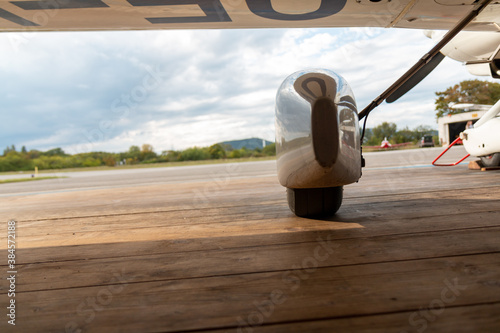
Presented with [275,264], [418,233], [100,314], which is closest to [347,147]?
[418,233]

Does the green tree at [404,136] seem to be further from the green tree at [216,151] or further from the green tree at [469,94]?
the green tree at [216,151]

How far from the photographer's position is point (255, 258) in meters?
1.17

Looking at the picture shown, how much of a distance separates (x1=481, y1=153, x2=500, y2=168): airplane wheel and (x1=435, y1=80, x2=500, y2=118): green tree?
27.2 meters

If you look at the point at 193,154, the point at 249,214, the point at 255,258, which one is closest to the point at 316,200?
the point at 249,214

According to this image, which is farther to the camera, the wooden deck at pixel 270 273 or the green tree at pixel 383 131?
the green tree at pixel 383 131

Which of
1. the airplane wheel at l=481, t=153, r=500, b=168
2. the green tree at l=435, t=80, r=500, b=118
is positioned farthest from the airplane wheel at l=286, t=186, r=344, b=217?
the green tree at l=435, t=80, r=500, b=118

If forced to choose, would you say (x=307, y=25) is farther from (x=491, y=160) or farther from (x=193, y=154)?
(x=193, y=154)

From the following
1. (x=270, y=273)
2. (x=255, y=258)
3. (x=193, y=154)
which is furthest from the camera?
(x=193, y=154)

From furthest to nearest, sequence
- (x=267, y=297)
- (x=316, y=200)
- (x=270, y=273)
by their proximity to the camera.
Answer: (x=316, y=200) < (x=270, y=273) < (x=267, y=297)

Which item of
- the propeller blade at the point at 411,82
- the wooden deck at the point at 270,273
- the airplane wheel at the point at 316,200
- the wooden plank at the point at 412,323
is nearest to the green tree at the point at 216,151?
the propeller blade at the point at 411,82

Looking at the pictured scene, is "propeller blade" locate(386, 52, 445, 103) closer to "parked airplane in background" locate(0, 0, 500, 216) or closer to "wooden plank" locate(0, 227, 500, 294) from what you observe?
"parked airplane in background" locate(0, 0, 500, 216)

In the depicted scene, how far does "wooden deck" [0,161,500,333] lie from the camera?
0.74 metres

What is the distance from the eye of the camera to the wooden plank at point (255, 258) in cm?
105

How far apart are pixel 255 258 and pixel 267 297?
0.32m
